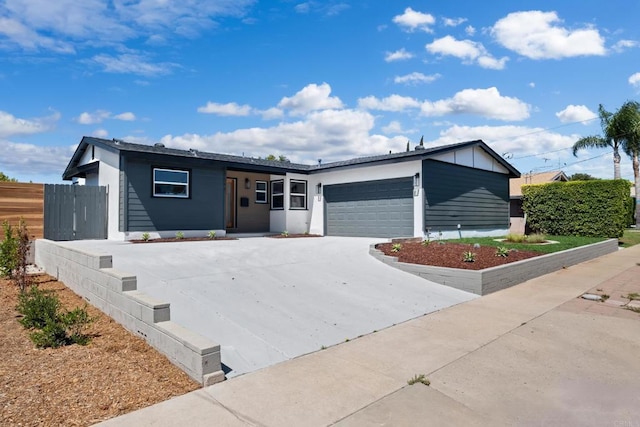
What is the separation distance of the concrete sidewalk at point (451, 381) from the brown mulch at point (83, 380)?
0.26 m

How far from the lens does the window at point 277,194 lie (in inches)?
687

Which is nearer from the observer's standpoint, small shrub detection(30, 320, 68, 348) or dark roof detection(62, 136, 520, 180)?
small shrub detection(30, 320, 68, 348)

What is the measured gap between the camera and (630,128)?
27.0 metres

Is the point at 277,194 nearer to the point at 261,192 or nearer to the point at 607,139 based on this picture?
the point at 261,192

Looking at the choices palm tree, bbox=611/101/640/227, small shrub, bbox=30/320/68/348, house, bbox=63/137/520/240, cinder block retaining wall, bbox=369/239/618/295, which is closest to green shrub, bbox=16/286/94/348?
small shrub, bbox=30/320/68/348

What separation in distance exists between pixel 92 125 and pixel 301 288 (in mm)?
21108

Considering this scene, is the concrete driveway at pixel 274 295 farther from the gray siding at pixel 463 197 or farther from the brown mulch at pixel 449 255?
the gray siding at pixel 463 197

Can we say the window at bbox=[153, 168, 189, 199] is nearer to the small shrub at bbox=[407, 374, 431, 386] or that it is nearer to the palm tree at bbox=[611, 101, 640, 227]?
the small shrub at bbox=[407, 374, 431, 386]

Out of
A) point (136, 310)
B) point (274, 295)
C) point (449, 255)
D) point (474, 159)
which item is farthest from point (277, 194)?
point (136, 310)

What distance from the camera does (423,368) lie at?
3969 millimetres

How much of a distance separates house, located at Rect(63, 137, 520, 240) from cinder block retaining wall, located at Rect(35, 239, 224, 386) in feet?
16.3

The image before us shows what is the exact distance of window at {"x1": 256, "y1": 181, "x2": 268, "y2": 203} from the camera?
17.5 m

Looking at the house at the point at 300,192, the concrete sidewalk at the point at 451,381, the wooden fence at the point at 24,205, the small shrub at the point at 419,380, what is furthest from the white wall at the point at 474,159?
the wooden fence at the point at 24,205

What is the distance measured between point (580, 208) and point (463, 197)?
5786 millimetres
